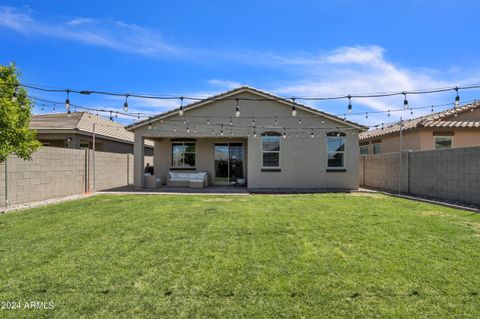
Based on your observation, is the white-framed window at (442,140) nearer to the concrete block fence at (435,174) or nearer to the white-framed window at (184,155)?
the concrete block fence at (435,174)

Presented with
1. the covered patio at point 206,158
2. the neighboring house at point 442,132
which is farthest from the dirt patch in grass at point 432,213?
the covered patio at point 206,158

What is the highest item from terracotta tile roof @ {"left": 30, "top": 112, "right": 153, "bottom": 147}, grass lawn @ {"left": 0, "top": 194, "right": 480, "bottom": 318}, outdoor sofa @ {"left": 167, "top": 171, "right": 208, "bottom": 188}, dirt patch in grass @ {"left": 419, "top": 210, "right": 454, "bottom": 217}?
terracotta tile roof @ {"left": 30, "top": 112, "right": 153, "bottom": 147}

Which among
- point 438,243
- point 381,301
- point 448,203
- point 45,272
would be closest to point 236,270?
point 381,301

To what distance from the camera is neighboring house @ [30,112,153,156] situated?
1805cm

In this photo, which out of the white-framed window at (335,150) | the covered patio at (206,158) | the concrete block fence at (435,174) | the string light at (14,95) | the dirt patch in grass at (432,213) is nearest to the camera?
the string light at (14,95)

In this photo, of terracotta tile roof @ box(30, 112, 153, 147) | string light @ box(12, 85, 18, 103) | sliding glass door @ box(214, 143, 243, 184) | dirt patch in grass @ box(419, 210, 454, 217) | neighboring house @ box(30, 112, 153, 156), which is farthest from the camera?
sliding glass door @ box(214, 143, 243, 184)

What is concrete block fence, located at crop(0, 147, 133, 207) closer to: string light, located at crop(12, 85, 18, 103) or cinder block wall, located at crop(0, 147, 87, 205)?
cinder block wall, located at crop(0, 147, 87, 205)

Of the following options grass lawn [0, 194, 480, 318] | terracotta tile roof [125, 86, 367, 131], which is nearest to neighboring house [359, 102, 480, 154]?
terracotta tile roof [125, 86, 367, 131]

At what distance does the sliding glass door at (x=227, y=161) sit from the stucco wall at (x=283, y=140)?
2.16 meters

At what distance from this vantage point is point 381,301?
3508 mm

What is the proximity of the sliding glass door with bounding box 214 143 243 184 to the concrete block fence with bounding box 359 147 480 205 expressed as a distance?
7001 mm

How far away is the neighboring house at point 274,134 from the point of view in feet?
54.1

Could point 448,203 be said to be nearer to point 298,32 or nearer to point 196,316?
point 298,32

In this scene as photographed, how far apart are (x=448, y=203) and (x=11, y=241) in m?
11.6
